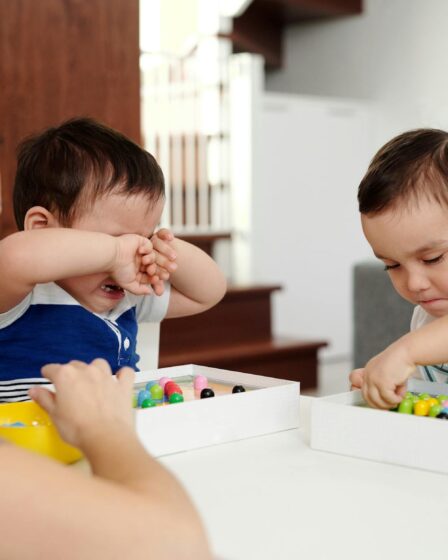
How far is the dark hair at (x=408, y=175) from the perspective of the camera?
1.19m

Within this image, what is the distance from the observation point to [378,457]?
824 mm

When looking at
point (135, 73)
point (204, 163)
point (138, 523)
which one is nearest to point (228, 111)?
point (204, 163)

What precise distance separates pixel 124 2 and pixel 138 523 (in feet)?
8.79

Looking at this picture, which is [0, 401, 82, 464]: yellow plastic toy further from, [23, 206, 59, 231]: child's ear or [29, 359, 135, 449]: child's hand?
[23, 206, 59, 231]: child's ear

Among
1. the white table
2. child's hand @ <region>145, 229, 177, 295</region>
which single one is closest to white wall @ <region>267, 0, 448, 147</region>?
child's hand @ <region>145, 229, 177, 295</region>

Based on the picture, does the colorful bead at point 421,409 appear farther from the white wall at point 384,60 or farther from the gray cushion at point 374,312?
the white wall at point 384,60

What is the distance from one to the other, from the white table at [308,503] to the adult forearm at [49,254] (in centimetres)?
35

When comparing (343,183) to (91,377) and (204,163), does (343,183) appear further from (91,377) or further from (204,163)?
(91,377)

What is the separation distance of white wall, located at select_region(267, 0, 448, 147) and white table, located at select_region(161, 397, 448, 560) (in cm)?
443

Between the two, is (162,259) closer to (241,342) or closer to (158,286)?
(158,286)

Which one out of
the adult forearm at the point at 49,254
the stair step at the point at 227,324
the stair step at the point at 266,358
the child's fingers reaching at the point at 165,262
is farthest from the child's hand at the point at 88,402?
the stair step at the point at 227,324

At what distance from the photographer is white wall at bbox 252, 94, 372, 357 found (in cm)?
504

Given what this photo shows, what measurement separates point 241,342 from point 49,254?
9.93 feet

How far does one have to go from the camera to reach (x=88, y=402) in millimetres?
643
